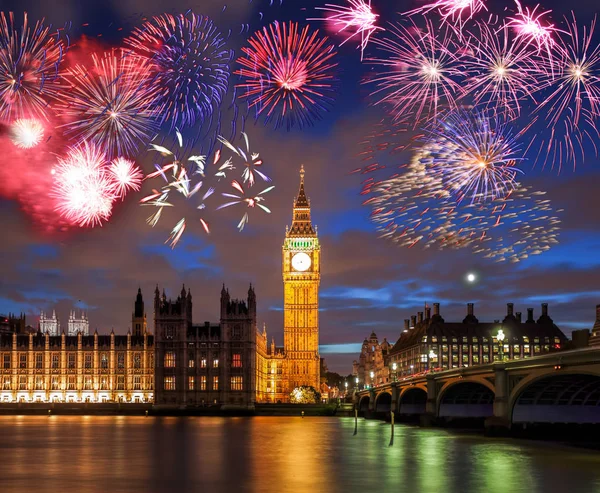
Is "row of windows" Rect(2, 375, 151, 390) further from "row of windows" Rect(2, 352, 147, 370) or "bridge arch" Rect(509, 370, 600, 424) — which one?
"bridge arch" Rect(509, 370, 600, 424)

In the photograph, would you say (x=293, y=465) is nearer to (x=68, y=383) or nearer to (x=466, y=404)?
(x=466, y=404)

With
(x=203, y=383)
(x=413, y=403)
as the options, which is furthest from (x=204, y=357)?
(x=413, y=403)

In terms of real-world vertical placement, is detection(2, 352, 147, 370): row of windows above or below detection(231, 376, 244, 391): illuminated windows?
above

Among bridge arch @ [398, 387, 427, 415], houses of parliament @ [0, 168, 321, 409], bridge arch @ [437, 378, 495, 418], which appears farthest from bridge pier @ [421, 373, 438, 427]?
houses of parliament @ [0, 168, 321, 409]

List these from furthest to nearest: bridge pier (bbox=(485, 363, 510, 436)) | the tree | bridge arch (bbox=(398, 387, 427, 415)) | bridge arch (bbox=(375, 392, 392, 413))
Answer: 1. the tree
2. bridge arch (bbox=(375, 392, 392, 413))
3. bridge arch (bbox=(398, 387, 427, 415))
4. bridge pier (bbox=(485, 363, 510, 436))

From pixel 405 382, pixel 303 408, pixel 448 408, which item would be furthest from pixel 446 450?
pixel 303 408

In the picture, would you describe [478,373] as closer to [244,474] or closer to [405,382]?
[405,382]

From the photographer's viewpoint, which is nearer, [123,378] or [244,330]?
[244,330]
